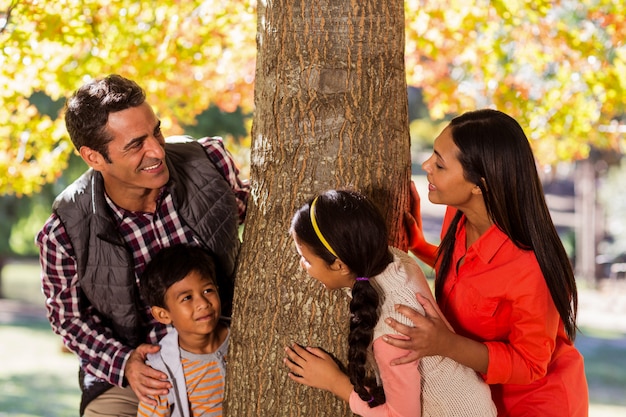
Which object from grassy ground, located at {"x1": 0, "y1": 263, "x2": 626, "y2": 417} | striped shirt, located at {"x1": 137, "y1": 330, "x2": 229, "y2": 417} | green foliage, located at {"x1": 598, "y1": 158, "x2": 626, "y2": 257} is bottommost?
grassy ground, located at {"x1": 0, "y1": 263, "x2": 626, "y2": 417}

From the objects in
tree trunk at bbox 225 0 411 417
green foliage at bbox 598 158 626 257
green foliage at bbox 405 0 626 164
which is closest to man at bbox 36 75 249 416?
tree trunk at bbox 225 0 411 417

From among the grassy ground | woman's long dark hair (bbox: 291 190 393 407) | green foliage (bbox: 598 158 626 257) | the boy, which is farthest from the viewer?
green foliage (bbox: 598 158 626 257)

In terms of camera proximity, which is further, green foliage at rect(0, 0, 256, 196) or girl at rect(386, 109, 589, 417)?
green foliage at rect(0, 0, 256, 196)

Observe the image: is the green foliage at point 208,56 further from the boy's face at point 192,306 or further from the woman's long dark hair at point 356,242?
the woman's long dark hair at point 356,242

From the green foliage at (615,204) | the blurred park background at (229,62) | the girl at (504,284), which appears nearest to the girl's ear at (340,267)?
the girl at (504,284)

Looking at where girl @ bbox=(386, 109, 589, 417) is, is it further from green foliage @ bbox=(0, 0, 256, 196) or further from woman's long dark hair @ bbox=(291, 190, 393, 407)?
green foliage @ bbox=(0, 0, 256, 196)

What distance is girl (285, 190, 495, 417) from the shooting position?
8.02 ft

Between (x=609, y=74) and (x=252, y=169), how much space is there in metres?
3.76

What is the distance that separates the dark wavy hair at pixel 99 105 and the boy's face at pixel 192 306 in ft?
1.84

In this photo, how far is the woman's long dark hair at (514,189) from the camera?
2600mm

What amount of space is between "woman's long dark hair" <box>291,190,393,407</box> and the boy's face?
70 centimetres

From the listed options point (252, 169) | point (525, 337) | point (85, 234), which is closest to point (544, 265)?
point (525, 337)

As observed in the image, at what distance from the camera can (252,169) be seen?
2.90 meters

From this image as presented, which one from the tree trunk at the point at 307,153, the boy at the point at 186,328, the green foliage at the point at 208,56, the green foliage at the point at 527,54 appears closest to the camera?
the tree trunk at the point at 307,153
